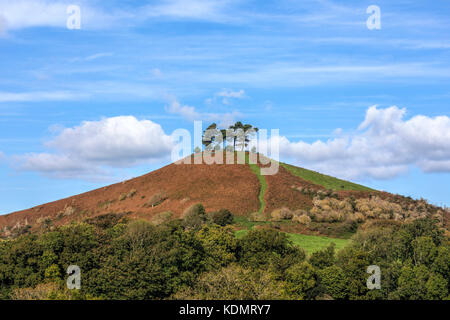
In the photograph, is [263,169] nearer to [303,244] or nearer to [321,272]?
[303,244]

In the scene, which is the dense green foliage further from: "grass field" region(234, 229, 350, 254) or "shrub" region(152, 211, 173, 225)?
"shrub" region(152, 211, 173, 225)

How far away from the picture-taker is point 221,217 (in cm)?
9444

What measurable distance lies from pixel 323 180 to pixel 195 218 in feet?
170

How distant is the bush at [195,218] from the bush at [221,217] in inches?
57.2

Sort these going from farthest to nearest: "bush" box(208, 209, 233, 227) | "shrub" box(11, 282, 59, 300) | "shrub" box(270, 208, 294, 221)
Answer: "shrub" box(270, 208, 294, 221)
"bush" box(208, 209, 233, 227)
"shrub" box(11, 282, 59, 300)

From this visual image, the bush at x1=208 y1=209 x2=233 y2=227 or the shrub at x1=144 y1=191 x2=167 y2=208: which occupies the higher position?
the shrub at x1=144 y1=191 x2=167 y2=208

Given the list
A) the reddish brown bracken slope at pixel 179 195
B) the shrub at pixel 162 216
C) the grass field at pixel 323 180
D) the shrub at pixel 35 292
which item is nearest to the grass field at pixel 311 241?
the shrub at pixel 162 216

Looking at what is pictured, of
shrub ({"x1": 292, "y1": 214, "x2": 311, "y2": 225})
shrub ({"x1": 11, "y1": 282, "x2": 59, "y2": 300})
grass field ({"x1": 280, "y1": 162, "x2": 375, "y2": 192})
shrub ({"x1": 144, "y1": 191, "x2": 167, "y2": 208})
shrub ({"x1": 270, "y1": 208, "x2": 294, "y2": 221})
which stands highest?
grass field ({"x1": 280, "y1": 162, "x2": 375, "y2": 192})

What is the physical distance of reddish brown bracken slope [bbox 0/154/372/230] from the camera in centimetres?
11069

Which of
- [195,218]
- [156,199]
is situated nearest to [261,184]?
[156,199]

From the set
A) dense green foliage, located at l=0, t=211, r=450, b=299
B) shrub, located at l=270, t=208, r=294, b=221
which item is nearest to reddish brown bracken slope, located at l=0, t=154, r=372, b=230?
shrub, located at l=270, t=208, r=294, b=221

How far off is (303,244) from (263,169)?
172 feet

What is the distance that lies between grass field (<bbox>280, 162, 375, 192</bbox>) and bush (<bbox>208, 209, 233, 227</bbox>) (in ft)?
127

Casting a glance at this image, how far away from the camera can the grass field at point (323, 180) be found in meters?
129
